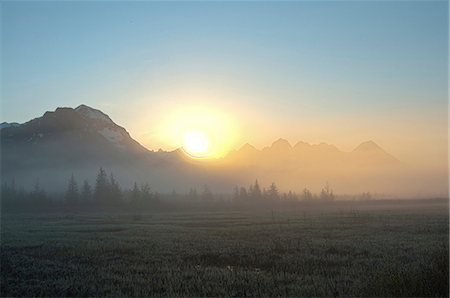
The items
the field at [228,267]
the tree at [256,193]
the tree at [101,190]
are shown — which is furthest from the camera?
the tree at [256,193]

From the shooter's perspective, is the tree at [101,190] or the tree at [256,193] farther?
the tree at [256,193]

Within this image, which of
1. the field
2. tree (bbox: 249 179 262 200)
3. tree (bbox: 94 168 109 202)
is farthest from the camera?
tree (bbox: 249 179 262 200)

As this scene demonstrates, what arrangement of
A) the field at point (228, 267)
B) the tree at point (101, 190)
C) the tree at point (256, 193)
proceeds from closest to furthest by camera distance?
1. the field at point (228, 267)
2. the tree at point (101, 190)
3. the tree at point (256, 193)

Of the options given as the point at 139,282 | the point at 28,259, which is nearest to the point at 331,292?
the point at 139,282

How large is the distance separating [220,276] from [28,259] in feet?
56.5

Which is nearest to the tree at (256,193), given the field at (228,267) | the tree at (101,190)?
A: the tree at (101,190)

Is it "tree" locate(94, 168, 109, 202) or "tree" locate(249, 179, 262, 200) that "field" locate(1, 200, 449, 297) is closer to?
"tree" locate(94, 168, 109, 202)

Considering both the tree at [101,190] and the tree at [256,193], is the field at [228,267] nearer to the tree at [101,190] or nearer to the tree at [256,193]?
the tree at [101,190]

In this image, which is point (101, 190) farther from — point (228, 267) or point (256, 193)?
point (228, 267)

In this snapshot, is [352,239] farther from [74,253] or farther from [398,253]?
[74,253]

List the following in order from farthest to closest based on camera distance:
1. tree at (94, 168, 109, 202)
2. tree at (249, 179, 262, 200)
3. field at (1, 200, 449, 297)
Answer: tree at (249, 179, 262, 200), tree at (94, 168, 109, 202), field at (1, 200, 449, 297)

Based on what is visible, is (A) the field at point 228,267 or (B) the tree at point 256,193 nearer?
(A) the field at point 228,267

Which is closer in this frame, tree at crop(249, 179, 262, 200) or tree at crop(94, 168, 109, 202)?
tree at crop(94, 168, 109, 202)

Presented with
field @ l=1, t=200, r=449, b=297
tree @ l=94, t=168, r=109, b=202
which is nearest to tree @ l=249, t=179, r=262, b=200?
tree @ l=94, t=168, r=109, b=202
